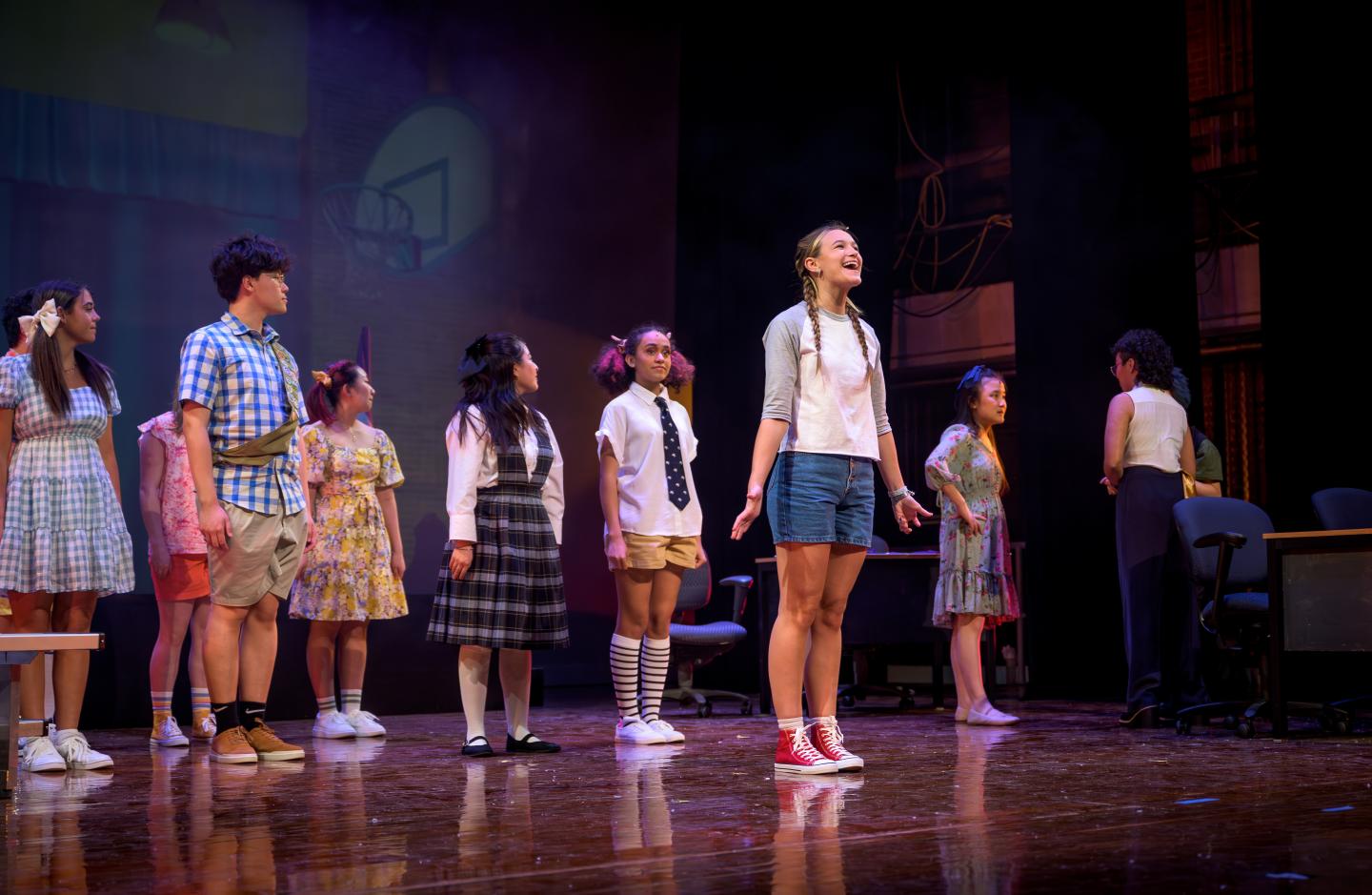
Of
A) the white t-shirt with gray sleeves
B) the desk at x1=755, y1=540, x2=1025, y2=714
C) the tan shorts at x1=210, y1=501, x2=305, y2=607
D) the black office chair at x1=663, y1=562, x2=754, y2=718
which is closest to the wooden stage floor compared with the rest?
the tan shorts at x1=210, y1=501, x2=305, y2=607

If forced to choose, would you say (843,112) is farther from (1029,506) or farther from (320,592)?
(320,592)

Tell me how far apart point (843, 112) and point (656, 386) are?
4.16 metres

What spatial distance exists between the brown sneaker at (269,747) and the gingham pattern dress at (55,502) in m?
0.60

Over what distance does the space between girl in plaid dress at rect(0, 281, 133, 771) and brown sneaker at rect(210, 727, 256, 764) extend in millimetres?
306

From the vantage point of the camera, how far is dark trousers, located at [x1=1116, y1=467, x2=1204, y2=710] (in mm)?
5086

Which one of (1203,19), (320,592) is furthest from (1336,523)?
(1203,19)

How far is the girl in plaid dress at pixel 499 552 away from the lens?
416cm

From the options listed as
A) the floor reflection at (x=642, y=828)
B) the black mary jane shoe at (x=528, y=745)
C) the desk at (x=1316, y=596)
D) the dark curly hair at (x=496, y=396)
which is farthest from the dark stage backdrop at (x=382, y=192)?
the desk at (x=1316, y=596)

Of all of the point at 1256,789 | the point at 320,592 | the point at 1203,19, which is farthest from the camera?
the point at 1203,19

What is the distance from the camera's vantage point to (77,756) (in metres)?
3.88

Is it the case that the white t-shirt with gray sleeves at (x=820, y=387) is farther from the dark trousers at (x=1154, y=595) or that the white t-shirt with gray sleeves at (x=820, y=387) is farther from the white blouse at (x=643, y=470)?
the dark trousers at (x=1154, y=595)

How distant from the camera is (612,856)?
2.23 meters

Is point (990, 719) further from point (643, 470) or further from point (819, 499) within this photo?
point (819, 499)

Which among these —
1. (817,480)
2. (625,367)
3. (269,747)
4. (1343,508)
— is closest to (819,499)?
(817,480)
